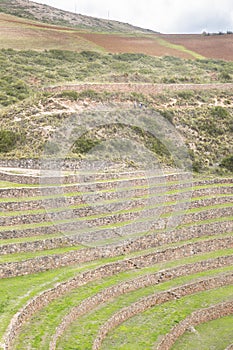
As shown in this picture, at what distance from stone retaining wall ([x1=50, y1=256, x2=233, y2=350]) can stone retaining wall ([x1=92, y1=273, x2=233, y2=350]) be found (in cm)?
97

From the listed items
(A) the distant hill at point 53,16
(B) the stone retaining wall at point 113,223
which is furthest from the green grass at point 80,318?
(A) the distant hill at point 53,16

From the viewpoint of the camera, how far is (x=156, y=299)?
25.9 meters

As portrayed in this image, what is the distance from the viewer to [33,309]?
70.6 ft

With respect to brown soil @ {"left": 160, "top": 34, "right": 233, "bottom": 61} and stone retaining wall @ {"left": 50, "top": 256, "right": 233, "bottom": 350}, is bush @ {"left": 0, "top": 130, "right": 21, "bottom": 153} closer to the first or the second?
stone retaining wall @ {"left": 50, "top": 256, "right": 233, "bottom": 350}

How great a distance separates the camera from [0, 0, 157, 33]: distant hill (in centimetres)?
10606

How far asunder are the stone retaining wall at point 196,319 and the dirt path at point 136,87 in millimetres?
30700

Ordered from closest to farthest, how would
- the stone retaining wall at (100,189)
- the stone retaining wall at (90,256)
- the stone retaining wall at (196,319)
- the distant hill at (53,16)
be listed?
the stone retaining wall at (196,319) < the stone retaining wall at (90,256) < the stone retaining wall at (100,189) < the distant hill at (53,16)

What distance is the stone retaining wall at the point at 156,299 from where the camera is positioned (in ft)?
71.9

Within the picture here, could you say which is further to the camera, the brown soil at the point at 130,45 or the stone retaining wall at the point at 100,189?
the brown soil at the point at 130,45

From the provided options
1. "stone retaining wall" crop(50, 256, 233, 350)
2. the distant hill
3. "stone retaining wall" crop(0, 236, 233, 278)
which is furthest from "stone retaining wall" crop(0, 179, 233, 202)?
the distant hill

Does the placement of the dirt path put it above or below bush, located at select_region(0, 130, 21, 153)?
above

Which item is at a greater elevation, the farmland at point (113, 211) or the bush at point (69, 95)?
the bush at point (69, 95)

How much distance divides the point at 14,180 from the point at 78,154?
33.5 feet

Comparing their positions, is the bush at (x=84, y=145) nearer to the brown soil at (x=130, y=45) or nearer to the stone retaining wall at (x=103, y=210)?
the stone retaining wall at (x=103, y=210)
